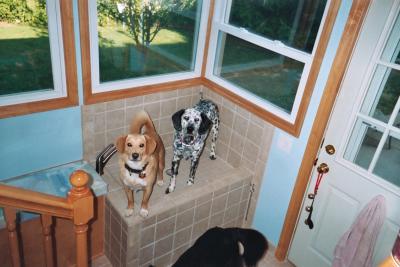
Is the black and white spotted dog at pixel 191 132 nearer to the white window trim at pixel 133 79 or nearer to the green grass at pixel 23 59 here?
the white window trim at pixel 133 79

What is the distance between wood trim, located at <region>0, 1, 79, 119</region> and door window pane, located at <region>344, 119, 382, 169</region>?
6.43ft

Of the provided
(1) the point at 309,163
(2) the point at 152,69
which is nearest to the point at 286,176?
(1) the point at 309,163

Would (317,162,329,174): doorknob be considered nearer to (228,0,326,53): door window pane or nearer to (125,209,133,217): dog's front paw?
(228,0,326,53): door window pane

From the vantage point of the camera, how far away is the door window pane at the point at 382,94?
208cm

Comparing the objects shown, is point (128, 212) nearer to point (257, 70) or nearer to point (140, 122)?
point (140, 122)

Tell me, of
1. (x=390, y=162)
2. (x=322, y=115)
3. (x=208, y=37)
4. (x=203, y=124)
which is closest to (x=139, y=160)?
(x=203, y=124)

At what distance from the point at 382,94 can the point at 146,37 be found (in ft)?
6.14

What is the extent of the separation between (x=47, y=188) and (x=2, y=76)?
1.04 metres

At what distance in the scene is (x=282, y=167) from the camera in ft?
8.96

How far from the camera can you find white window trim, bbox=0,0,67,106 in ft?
7.32

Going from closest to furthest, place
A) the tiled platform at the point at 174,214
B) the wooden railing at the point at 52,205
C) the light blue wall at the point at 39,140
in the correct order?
the wooden railing at the point at 52,205 < the light blue wall at the point at 39,140 < the tiled platform at the point at 174,214

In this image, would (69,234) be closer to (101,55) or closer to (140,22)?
(101,55)

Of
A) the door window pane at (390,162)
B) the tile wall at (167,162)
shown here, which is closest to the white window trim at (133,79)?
the tile wall at (167,162)

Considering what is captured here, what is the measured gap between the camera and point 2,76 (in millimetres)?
2779
